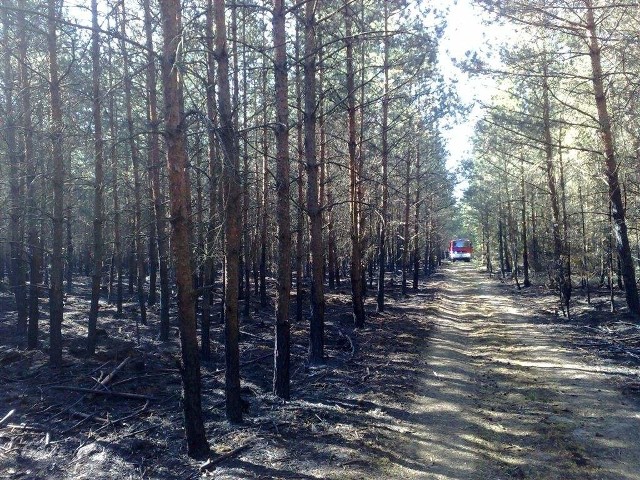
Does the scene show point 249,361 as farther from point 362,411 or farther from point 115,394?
point 362,411

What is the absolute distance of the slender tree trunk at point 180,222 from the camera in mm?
6164

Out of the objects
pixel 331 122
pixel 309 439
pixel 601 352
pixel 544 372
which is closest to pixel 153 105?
pixel 331 122

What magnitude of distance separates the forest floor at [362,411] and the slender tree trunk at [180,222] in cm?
60

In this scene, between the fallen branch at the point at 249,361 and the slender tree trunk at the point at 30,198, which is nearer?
the fallen branch at the point at 249,361

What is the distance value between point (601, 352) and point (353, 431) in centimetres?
704

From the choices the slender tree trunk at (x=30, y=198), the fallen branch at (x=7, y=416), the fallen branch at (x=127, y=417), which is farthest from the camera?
the slender tree trunk at (x=30, y=198)

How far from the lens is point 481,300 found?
1028 inches

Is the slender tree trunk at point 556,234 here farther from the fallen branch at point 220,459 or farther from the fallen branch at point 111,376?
the fallen branch at point 220,459

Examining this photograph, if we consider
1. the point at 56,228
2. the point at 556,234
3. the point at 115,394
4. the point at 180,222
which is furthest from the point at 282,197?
the point at 556,234

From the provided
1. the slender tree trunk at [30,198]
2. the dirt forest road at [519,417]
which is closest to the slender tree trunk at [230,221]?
the dirt forest road at [519,417]

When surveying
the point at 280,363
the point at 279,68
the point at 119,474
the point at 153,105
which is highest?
the point at 153,105

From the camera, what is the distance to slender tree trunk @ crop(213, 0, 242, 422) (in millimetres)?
7305

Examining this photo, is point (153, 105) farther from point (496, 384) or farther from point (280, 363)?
point (496, 384)

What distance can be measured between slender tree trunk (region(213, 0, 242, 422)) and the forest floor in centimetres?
60
